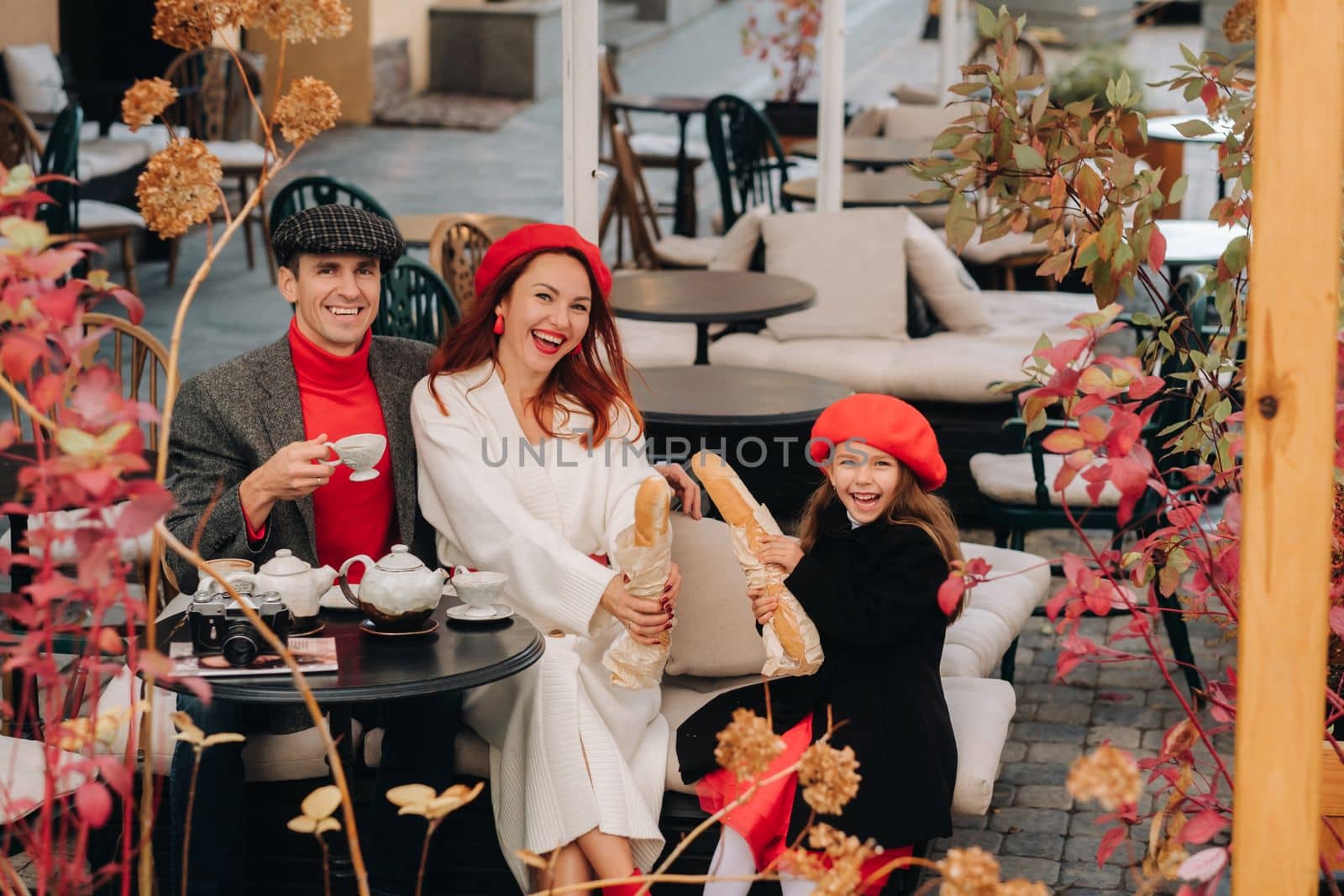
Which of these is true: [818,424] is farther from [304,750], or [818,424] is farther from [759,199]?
[759,199]

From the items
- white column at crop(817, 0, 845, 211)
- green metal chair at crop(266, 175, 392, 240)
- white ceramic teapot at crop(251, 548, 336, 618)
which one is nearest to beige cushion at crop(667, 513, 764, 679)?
white ceramic teapot at crop(251, 548, 336, 618)

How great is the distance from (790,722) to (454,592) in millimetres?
636

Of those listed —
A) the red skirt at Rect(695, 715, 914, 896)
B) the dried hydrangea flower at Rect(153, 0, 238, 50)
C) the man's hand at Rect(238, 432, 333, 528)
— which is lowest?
the red skirt at Rect(695, 715, 914, 896)

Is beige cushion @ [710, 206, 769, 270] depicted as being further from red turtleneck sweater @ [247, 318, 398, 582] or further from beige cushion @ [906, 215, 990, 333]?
red turtleneck sweater @ [247, 318, 398, 582]

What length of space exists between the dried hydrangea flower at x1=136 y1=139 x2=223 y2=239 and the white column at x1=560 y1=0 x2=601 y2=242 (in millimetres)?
1578

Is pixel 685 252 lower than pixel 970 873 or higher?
higher

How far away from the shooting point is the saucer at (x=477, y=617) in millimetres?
2686

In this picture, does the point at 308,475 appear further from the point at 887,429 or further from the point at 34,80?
the point at 34,80

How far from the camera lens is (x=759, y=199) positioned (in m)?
8.48

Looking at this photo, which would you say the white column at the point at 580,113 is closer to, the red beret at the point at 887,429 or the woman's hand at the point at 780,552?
the red beret at the point at 887,429

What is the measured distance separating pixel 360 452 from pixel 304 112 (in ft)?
2.15

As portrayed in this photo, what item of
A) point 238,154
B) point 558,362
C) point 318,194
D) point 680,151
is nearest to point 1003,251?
point 680,151

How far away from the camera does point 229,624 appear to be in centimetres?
252

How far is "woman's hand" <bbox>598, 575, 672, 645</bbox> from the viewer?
279 cm
